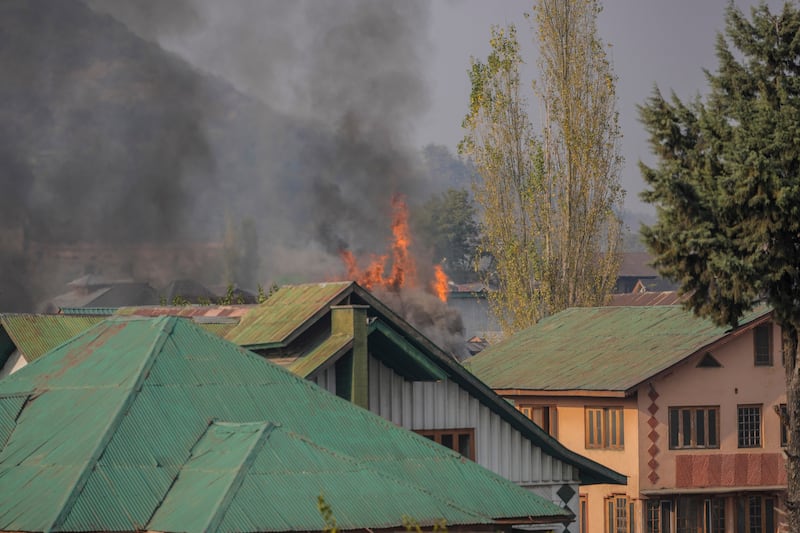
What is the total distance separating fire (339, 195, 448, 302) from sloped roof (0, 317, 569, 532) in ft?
233

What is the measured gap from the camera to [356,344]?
29766 millimetres

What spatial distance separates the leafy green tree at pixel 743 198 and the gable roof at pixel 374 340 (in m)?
5.57

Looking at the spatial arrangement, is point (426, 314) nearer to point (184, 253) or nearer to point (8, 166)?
point (184, 253)

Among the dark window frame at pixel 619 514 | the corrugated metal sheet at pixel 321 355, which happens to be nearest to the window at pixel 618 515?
the dark window frame at pixel 619 514

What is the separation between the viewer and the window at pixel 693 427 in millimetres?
47812

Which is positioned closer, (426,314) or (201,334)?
(201,334)

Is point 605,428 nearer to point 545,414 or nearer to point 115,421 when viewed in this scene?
point 545,414

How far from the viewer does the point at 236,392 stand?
24.8 meters

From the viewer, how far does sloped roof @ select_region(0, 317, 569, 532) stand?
853 inches

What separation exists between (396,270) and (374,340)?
77.4m

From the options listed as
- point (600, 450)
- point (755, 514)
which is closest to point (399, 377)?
point (600, 450)

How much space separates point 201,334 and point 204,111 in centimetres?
9621

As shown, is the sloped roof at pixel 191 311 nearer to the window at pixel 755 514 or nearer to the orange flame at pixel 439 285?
the window at pixel 755 514

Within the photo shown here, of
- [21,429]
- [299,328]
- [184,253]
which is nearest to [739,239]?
[299,328]
